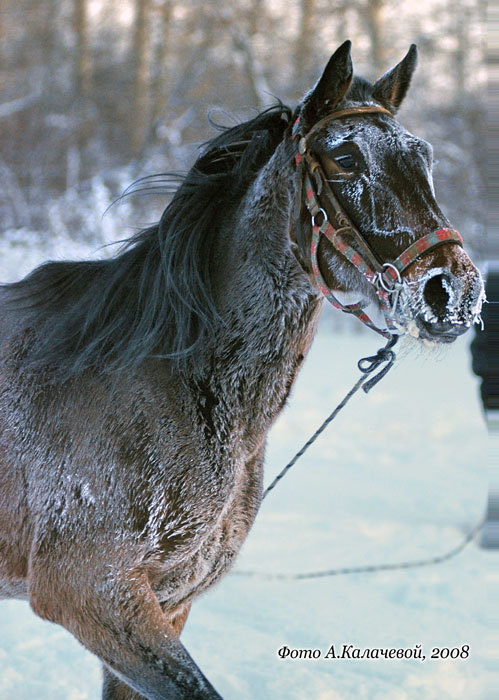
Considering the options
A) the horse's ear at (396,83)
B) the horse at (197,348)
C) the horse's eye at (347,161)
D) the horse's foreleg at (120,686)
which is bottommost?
the horse's foreleg at (120,686)

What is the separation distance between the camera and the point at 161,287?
2.50m

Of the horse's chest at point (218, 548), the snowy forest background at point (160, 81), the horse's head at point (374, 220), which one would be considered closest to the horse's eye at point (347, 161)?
the horse's head at point (374, 220)

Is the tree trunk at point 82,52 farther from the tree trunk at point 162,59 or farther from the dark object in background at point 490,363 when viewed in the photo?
the dark object in background at point 490,363

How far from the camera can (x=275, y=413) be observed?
2.47 m

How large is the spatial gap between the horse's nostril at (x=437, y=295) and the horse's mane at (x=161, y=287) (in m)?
0.71

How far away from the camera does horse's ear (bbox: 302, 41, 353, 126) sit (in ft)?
7.33

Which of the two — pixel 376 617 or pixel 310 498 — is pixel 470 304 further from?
pixel 310 498

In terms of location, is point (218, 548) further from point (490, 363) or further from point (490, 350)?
point (490, 350)

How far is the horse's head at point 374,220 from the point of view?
206cm

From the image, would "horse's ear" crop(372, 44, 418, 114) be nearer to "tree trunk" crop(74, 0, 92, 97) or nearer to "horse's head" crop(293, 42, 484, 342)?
"horse's head" crop(293, 42, 484, 342)

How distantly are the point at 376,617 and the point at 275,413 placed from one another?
7.53ft

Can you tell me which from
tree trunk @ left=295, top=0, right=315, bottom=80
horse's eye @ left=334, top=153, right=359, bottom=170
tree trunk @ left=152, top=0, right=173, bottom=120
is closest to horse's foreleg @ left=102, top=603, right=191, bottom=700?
horse's eye @ left=334, top=153, right=359, bottom=170

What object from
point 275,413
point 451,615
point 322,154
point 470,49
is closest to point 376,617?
point 451,615

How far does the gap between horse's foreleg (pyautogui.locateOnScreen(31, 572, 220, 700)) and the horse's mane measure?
0.68 m
